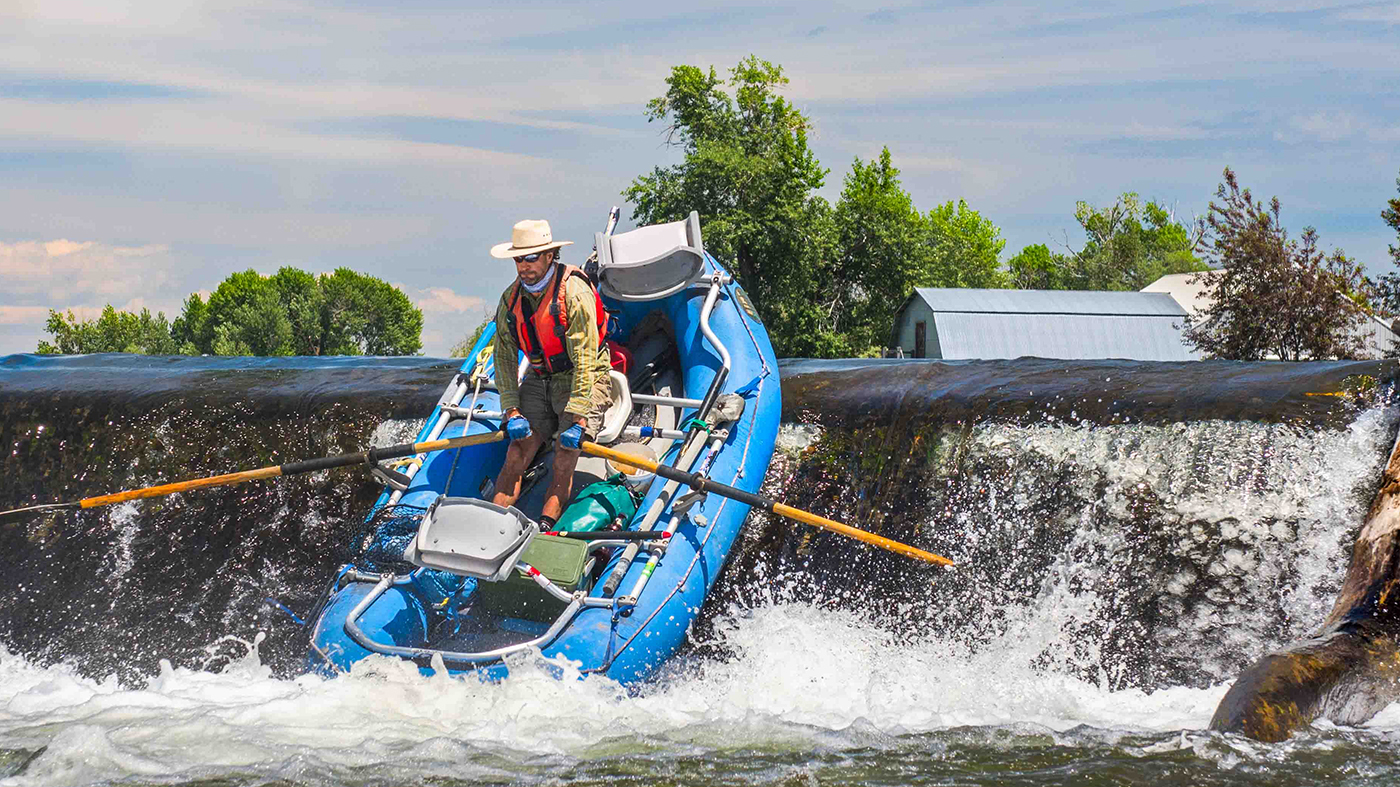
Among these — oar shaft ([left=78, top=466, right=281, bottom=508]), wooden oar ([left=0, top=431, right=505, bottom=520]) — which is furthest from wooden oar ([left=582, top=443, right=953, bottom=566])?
oar shaft ([left=78, top=466, right=281, bottom=508])

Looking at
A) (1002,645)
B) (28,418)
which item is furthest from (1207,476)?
(28,418)

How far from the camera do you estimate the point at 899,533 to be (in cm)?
747

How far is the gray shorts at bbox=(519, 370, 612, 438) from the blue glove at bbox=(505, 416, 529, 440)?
24 centimetres

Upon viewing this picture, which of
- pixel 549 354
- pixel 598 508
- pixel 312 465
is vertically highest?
pixel 549 354

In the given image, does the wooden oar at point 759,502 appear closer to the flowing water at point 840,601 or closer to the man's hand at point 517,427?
the man's hand at point 517,427

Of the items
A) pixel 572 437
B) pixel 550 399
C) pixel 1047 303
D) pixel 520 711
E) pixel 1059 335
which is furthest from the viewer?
pixel 1047 303

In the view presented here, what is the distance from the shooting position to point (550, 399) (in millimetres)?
6941

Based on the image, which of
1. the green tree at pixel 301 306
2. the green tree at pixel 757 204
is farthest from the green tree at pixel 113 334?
the green tree at pixel 757 204

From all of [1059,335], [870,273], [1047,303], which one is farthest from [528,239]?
[870,273]

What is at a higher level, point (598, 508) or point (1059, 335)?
point (1059, 335)

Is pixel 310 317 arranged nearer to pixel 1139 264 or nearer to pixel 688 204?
pixel 688 204

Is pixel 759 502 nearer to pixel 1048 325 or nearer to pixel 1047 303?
pixel 1048 325

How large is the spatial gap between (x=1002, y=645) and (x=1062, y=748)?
55.6 inches

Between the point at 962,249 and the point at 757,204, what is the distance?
14.9 meters
